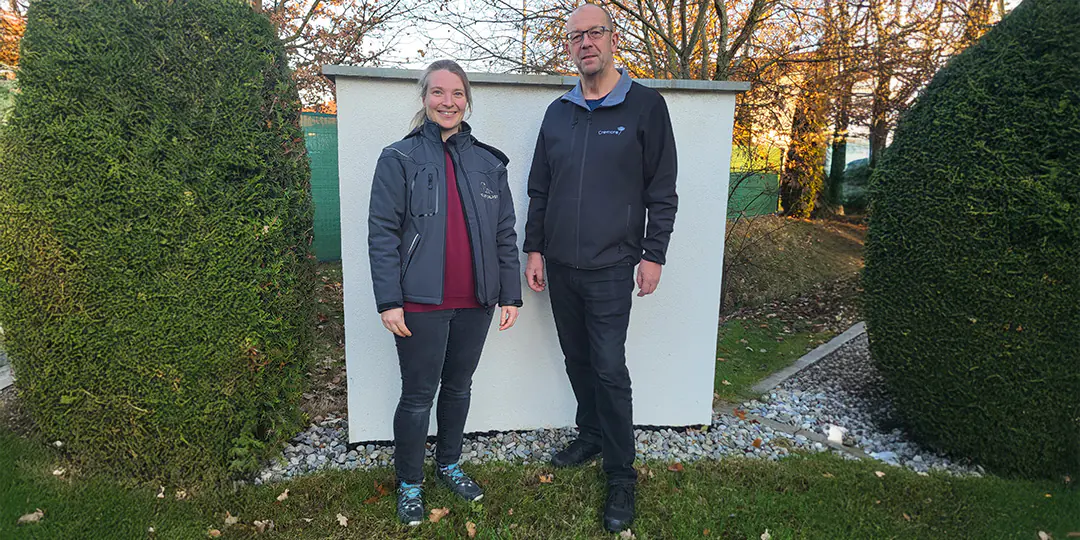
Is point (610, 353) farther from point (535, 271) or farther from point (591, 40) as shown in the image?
point (591, 40)

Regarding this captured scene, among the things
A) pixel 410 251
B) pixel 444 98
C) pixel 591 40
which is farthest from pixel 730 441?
pixel 444 98

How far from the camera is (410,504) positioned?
107 inches

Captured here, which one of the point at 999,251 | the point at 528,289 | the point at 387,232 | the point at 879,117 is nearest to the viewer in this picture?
the point at 387,232

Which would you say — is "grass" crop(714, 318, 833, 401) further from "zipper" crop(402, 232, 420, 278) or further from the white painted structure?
"zipper" crop(402, 232, 420, 278)

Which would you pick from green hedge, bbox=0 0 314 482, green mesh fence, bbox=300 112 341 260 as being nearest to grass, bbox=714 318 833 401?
green hedge, bbox=0 0 314 482

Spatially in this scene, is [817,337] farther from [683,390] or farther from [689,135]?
[689,135]

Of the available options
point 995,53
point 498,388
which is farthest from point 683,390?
point 995,53

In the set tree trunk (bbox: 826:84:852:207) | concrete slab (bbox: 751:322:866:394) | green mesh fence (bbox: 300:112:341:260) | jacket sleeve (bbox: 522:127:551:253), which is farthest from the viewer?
tree trunk (bbox: 826:84:852:207)

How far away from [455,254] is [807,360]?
13.6ft

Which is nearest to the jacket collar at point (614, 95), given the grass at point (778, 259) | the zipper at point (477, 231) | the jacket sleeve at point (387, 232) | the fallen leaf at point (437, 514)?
the zipper at point (477, 231)

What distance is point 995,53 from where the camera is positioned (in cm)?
319

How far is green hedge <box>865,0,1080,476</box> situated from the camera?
115 inches

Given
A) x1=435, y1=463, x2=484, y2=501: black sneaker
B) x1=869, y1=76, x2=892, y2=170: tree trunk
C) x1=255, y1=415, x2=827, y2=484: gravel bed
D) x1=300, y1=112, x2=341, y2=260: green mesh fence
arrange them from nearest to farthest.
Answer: x1=435, y1=463, x2=484, y2=501: black sneaker
x1=255, y1=415, x2=827, y2=484: gravel bed
x1=300, y1=112, x2=341, y2=260: green mesh fence
x1=869, y1=76, x2=892, y2=170: tree trunk

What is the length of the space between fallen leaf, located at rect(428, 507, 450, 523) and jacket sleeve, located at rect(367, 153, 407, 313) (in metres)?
1.01
